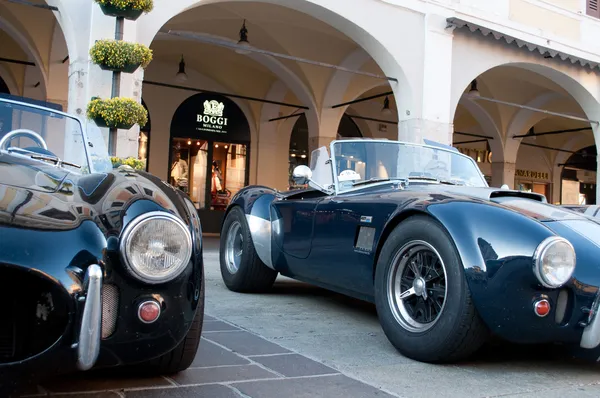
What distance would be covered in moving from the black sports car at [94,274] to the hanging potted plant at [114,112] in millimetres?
5161

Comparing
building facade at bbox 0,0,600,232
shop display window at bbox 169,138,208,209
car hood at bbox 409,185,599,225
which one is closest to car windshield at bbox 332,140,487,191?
car hood at bbox 409,185,599,225

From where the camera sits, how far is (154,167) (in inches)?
663

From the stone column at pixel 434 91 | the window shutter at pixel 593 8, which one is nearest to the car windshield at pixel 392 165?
the stone column at pixel 434 91

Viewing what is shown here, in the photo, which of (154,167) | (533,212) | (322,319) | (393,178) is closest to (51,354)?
(533,212)

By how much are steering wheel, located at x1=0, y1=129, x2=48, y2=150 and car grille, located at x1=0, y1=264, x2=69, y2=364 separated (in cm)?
139

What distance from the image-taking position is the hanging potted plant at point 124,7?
750 cm

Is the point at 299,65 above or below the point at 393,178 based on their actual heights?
above

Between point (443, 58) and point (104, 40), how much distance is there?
6715mm

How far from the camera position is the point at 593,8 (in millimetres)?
15133

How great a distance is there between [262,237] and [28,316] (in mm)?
3177

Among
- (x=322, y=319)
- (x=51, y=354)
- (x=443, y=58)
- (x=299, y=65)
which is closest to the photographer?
(x=51, y=354)

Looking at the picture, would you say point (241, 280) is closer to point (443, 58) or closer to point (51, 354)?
point (51, 354)

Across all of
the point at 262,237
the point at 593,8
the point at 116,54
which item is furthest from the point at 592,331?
the point at 593,8

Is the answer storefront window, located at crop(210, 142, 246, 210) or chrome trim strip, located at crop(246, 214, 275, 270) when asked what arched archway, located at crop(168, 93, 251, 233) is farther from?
chrome trim strip, located at crop(246, 214, 275, 270)
